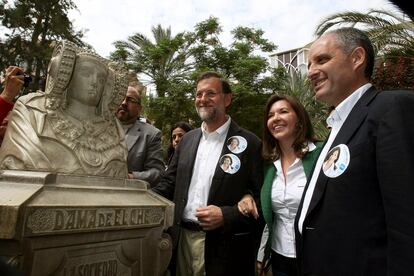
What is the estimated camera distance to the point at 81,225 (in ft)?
6.45

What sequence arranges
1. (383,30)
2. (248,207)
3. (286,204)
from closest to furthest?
(286,204)
(248,207)
(383,30)

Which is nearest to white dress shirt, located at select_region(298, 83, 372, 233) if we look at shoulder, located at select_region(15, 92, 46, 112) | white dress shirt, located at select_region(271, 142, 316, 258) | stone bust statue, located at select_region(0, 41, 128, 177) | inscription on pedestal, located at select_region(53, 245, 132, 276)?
white dress shirt, located at select_region(271, 142, 316, 258)

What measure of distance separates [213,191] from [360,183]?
1.37 m

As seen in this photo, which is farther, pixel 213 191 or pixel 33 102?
pixel 213 191

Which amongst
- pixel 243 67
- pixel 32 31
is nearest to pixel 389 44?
pixel 243 67

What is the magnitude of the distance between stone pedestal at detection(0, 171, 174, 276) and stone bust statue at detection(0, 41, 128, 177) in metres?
0.15

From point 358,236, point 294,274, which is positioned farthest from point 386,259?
point 294,274

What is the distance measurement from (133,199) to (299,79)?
1576 centimetres

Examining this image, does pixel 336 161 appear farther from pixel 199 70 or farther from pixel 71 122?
pixel 199 70

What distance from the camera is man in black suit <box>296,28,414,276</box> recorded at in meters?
1.30

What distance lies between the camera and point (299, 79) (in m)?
17.1

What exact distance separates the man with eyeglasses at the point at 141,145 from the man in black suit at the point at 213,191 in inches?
7.8

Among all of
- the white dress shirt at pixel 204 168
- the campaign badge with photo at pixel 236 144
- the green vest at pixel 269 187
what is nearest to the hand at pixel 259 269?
the green vest at pixel 269 187

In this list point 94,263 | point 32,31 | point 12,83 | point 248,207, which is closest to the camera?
point 94,263
